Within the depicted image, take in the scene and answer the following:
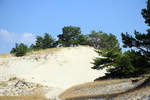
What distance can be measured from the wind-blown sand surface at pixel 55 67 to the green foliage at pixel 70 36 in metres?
10.8

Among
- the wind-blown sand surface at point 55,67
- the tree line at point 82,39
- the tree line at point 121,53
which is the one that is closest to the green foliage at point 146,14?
the tree line at point 121,53

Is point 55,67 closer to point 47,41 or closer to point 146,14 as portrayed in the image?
point 47,41

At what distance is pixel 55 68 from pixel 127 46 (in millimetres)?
39681

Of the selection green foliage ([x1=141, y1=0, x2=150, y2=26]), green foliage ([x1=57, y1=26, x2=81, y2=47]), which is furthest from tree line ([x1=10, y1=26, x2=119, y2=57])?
green foliage ([x1=141, y1=0, x2=150, y2=26])

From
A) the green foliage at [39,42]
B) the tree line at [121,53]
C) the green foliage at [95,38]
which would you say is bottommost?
the tree line at [121,53]

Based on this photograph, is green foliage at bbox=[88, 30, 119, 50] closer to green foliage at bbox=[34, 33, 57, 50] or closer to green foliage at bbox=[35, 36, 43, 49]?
green foliage at bbox=[34, 33, 57, 50]

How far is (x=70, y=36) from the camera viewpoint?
82062 millimetres

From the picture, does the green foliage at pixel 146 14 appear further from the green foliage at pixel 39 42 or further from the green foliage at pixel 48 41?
the green foliage at pixel 39 42

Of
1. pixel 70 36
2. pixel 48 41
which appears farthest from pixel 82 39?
pixel 48 41

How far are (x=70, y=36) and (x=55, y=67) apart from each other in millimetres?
23798

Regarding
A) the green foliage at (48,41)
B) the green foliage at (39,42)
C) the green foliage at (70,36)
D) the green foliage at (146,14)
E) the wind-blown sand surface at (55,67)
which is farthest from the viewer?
the green foliage at (39,42)

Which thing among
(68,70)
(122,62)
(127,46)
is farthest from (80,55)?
(127,46)

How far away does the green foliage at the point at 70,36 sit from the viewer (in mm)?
80312

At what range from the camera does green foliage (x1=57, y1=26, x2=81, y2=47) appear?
80.3 meters
